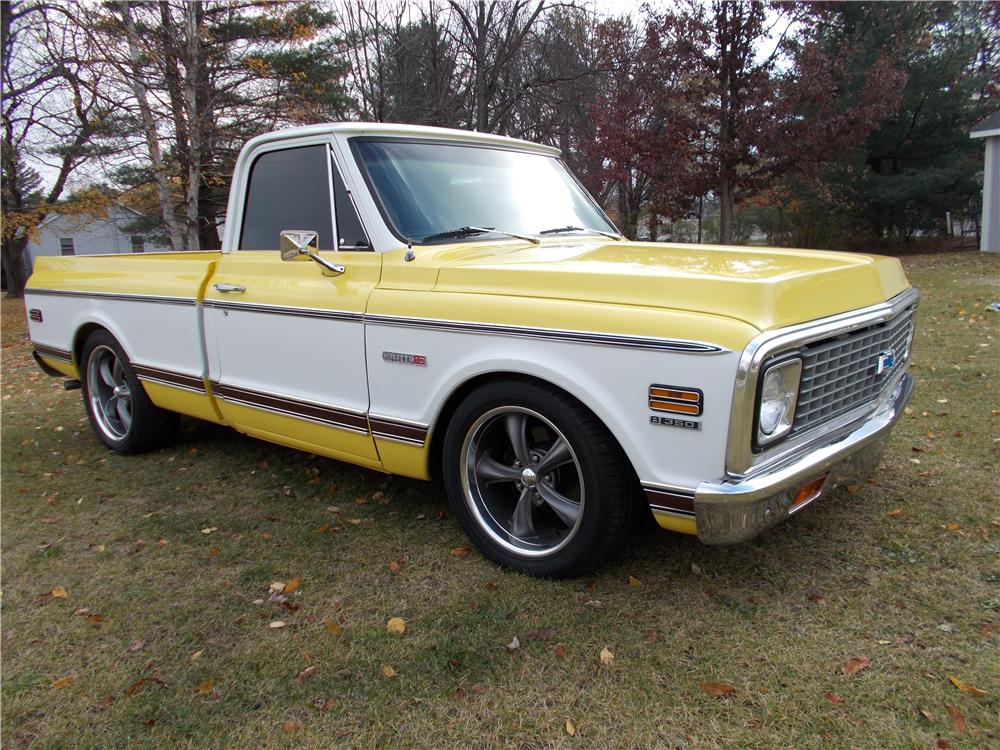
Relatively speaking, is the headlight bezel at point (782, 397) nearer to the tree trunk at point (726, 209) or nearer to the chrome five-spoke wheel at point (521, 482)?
the chrome five-spoke wheel at point (521, 482)

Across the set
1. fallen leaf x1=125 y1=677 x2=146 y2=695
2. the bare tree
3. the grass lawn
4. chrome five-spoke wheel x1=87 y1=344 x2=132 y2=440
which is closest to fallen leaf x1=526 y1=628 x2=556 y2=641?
the grass lawn

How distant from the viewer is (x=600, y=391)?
2.68 metres

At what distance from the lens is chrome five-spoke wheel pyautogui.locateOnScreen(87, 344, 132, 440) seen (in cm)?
526

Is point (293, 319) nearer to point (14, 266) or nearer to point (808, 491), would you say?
point (808, 491)

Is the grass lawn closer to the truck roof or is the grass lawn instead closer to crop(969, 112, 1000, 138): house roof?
the truck roof

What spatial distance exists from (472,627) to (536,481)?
66 centimetres

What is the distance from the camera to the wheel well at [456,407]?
285 centimetres

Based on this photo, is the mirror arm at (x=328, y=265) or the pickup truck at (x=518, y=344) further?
the mirror arm at (x=328, y=265)

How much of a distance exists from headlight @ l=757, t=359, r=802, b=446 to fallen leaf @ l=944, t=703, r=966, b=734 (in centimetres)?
98

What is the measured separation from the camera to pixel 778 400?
2.54 meters

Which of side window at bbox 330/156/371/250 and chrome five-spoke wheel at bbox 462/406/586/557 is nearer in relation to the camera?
chrome five-spoke wheel at bbox 462/406/586/557

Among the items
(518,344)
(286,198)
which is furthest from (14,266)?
(518,344)

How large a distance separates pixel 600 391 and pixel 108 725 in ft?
6.74

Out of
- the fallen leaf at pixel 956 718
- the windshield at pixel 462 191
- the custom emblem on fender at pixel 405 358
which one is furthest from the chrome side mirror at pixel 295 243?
the fallen leaf at pixel 956 718
